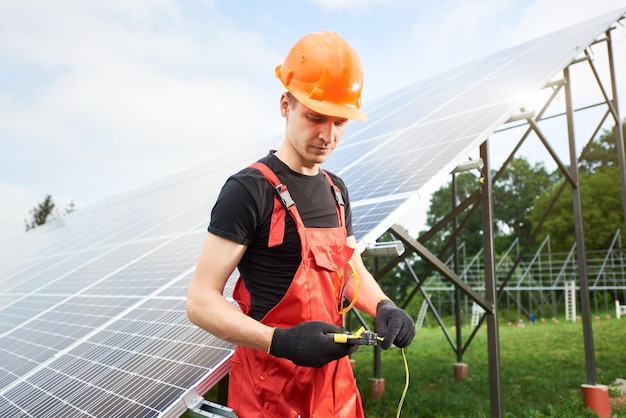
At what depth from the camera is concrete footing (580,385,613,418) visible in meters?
6.14

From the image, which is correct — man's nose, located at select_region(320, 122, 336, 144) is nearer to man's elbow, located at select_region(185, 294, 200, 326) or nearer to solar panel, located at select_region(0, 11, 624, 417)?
man's elbow, located at select_region(185, 294, 200, 326)

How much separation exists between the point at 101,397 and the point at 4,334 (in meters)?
2.63

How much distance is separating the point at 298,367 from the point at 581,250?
19.4ft

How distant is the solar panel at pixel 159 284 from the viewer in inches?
98.4

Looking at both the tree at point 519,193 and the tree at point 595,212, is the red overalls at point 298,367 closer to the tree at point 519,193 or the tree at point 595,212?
the tree at point 595,212

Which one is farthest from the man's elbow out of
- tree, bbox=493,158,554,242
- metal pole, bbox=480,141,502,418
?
tree, bbox=493,158,554,242

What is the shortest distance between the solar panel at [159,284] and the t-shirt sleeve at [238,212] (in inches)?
33.4

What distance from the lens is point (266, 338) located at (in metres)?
1.69

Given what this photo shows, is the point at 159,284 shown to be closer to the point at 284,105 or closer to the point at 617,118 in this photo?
the point at 284,105

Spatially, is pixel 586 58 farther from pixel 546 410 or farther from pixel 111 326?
pixel 111 326

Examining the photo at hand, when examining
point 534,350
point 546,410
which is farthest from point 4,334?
point 534,350

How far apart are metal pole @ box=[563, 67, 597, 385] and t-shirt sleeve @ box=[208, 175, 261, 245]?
5706 millimetres

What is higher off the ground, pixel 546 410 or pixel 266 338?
pixel 266 338

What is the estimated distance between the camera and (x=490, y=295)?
460cm
